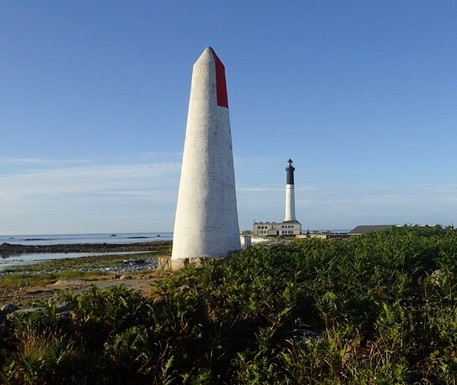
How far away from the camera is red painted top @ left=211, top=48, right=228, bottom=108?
14.7 meters

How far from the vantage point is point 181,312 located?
670 centimetres

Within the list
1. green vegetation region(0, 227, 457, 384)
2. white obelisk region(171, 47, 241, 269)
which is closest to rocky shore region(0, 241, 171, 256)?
white obelisk region(171, 47, 241, 269)

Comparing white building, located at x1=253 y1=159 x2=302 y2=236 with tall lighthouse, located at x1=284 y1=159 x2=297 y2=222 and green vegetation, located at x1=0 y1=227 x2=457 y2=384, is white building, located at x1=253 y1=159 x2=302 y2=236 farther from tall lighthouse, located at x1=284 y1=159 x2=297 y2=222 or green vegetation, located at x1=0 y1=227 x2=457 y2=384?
green vegetation, located at x1=0 y1=227 x2=457 y2=384

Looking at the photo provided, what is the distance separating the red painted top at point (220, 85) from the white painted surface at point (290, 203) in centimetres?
4563

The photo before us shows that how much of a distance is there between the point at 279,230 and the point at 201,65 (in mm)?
47114

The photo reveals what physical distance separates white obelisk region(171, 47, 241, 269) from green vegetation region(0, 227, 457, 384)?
4.97 meters

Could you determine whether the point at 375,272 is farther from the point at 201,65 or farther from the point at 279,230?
the point at 279,230

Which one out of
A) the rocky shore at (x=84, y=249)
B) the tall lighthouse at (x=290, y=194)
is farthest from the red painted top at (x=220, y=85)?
the tall lighthouse at (x=290, y=194)

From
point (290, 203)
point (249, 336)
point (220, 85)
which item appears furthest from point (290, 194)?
point (249, 336)

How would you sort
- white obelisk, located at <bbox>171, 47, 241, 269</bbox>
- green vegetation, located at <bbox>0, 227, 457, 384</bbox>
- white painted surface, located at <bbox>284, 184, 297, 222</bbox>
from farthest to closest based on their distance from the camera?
white painted surface, located at <bbox>284, 184, 297, 222</bbox> < white obelisk, located at <bbox>171, 47, 241, 269</bbox> < green vegetation, located at <bbox>0, 227, 457, 384</bbox>

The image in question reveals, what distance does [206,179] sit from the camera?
14.1 metres

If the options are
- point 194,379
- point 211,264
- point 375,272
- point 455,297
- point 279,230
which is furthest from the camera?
point 279,230

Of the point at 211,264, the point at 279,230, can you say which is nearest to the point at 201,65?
the point at 211,264

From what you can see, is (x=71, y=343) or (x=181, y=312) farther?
(x=181, y=312)
